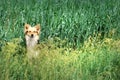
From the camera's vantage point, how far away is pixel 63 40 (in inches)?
396

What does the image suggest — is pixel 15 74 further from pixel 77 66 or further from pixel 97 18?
pixel 97 18

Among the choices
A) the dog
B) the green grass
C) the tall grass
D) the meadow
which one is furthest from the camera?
the tall grass

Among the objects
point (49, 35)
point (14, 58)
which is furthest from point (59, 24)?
point (14, 58)

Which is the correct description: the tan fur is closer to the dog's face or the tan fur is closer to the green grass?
the dog's face

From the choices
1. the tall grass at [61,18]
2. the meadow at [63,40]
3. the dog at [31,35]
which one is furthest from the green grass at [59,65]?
the tall grass at [61,18]

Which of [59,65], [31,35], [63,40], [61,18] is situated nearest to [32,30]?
[31,35]

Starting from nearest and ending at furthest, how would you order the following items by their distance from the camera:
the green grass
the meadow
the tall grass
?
the green grass
the meadow
the tall grass

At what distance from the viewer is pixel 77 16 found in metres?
11.4

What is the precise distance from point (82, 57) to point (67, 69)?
1039 mm

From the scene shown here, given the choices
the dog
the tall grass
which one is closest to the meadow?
the tall grass

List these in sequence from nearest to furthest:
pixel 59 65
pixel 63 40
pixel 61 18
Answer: pixel 59 65 → pixel 63 40 → pixel 61 18

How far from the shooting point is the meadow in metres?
8.31

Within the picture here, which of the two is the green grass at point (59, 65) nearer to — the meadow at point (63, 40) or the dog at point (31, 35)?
the meadow at point (63, 40)

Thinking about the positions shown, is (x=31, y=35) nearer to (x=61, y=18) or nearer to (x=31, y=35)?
(x=31, y=35)
